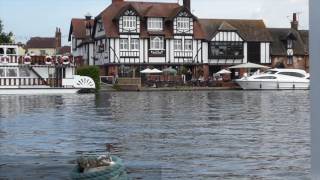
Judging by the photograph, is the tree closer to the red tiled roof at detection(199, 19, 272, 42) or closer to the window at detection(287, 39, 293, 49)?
the red tiled roof at detection(199, 19, 272, 42)

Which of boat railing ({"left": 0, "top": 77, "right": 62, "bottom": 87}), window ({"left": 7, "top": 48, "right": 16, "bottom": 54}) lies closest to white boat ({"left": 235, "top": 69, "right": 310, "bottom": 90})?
boat railing ({"left": 0, "top": 77, "right": 62, "bottom": 87})

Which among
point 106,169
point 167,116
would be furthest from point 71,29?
point 106,169

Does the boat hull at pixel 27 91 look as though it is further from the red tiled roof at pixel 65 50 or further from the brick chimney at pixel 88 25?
the red tiled roof at pixel 65 50

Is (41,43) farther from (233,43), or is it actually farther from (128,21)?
(233,43)

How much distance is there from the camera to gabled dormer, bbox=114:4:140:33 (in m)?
74.8

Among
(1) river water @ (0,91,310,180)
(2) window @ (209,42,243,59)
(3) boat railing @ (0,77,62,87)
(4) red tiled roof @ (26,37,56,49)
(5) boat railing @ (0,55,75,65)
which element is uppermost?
(4) red tiled roof @ (26,37,56,49)

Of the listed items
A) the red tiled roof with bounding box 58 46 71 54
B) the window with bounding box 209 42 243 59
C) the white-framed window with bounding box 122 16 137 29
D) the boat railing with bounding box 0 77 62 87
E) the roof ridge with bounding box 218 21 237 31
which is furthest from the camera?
the red tiled roof with bounding box 58 46 71 54

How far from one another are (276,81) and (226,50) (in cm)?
1349

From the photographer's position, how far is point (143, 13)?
7644cm

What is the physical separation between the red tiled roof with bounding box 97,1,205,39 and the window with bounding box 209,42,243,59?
210cm

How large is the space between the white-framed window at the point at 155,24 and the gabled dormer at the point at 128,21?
180cm

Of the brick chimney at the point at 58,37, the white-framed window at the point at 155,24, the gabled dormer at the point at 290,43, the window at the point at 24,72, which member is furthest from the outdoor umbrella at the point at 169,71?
the brick chimney at the point at 58,37

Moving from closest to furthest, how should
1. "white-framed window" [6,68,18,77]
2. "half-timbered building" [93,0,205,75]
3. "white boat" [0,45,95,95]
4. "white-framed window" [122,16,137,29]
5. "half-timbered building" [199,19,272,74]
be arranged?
"white boat" [0,45,95,95] < "white-framed window" [6,68,18,77] < "half-timbered building" [93,0,205,75] < "white-framed window" [122,16,137,29] < "half-timbered building" [199,19,272,74]

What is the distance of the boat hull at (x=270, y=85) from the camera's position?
2596 inches
